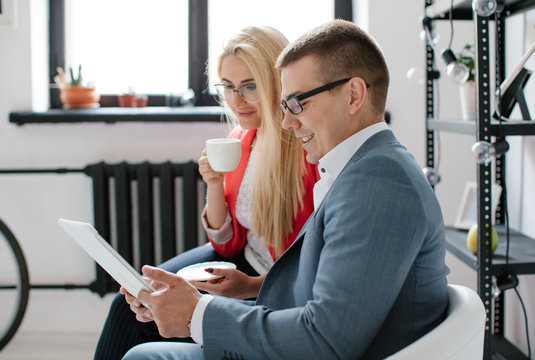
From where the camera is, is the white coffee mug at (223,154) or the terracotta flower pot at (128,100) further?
the terracotta flower pot at (128,100)

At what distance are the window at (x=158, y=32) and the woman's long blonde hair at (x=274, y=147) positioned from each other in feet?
3.18

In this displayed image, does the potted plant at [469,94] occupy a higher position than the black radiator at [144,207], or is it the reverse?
the potted plant at [469,94]

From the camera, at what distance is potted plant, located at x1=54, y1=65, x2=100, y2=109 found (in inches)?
93.0

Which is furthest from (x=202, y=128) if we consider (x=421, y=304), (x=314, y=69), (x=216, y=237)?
(x=421, y=304)

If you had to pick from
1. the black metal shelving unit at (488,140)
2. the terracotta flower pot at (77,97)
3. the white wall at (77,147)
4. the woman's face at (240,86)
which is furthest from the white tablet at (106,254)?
the terracotta flower pot at (77,97)

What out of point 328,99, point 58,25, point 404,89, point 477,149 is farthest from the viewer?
point 58,25

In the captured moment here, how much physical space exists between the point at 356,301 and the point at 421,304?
15 centimetres

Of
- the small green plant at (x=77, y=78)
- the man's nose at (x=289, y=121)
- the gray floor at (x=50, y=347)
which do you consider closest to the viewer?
the man's nose at (x=289, y=121)

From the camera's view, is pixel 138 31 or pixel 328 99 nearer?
pixel 328 99

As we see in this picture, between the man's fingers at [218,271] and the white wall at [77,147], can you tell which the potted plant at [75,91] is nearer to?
the white wall at [77,147]

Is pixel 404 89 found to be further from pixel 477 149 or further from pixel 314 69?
pixel 314 69

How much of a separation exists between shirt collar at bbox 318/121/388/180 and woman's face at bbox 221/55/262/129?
2.07 feet

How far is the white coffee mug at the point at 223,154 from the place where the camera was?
1485mm

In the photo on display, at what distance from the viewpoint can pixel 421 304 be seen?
841 millimetres
